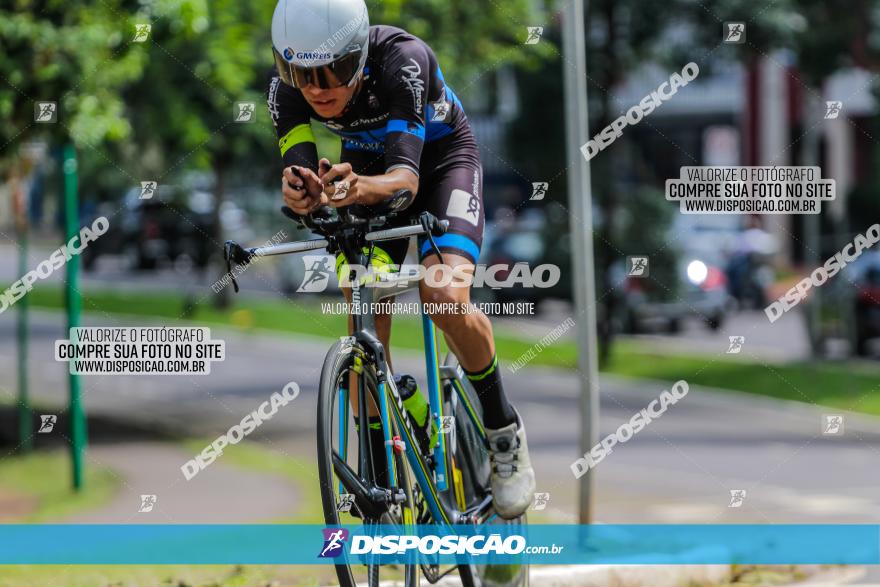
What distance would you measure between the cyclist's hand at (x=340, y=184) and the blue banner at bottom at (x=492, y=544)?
1102mm

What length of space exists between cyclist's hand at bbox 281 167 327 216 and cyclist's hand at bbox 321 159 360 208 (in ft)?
0.08

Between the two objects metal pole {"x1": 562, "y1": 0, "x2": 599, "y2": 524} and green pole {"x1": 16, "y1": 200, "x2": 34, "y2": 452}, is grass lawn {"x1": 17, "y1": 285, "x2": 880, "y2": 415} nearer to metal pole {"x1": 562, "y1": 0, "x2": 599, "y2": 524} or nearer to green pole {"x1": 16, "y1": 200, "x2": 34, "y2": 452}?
green pole {"x1": 16, "y1": 200, "x2": 34, "y2": 452}

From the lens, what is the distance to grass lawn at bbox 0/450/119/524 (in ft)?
33.2

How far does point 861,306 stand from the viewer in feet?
61.8

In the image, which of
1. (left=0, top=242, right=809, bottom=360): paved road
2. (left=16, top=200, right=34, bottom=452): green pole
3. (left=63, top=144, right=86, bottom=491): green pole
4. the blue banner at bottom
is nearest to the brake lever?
the blue banner at bottom

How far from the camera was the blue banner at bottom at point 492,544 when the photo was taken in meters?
5.43

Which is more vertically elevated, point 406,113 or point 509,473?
point 406,113

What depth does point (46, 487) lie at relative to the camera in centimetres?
1115

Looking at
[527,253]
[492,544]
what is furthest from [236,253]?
[527,253]

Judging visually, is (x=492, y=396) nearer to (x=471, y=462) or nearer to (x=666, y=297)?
(x=471, y=462)

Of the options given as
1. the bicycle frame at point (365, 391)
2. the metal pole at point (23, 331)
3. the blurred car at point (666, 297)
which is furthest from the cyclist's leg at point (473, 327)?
the blurred car at point (666, 297)

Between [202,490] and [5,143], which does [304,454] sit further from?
[5,143]

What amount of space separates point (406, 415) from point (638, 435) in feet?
31.0

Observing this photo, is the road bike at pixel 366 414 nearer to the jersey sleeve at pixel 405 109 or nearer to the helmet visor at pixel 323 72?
the jersey sleeve at pixel 405 109
